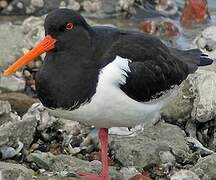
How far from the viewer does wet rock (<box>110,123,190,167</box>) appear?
6816 millimetres

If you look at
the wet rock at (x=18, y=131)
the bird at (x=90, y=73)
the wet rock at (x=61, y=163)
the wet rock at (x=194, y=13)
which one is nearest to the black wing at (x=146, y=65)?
the bird at (x=90, y=73)

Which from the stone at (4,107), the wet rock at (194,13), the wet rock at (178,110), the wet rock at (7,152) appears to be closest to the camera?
the wet rock at (7,152)

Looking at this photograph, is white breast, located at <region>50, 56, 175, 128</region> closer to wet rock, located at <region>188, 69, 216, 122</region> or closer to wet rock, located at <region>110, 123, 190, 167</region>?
wet rock, located at <region>110, 123, 190, 167</region>

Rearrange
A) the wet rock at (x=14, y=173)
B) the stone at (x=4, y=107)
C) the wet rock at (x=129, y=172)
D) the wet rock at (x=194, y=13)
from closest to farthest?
1. the wet rock at (x=14, y=173)
2. the wet rock at (x=129, y=172)
3. the stone at (x=4, y=107)
4. the wet rock at (x=194, y=13)

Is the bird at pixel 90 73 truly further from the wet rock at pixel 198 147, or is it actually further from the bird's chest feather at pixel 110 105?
the wet rock at pixel 198 147

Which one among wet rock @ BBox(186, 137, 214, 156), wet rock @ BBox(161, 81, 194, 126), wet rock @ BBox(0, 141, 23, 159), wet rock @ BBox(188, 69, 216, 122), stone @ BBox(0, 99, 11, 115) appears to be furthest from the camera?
wet rock @ BBox(161, 81, 194, 126)

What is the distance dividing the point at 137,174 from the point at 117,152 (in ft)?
1.62

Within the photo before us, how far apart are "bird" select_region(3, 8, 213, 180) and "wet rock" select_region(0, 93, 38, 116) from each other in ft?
5.35

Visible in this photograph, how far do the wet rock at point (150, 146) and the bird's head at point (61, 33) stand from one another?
1319 millimetres

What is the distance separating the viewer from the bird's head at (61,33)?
591 cm

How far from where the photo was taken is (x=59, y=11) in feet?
19.4

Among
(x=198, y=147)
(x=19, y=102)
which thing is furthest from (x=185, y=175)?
(x=19, y=102)

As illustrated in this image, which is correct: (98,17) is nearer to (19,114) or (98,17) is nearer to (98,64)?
(19,114)

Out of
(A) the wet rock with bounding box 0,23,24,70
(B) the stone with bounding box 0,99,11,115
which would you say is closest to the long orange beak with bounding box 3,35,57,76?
(B) the stone with bounding box 0,99,11,115
